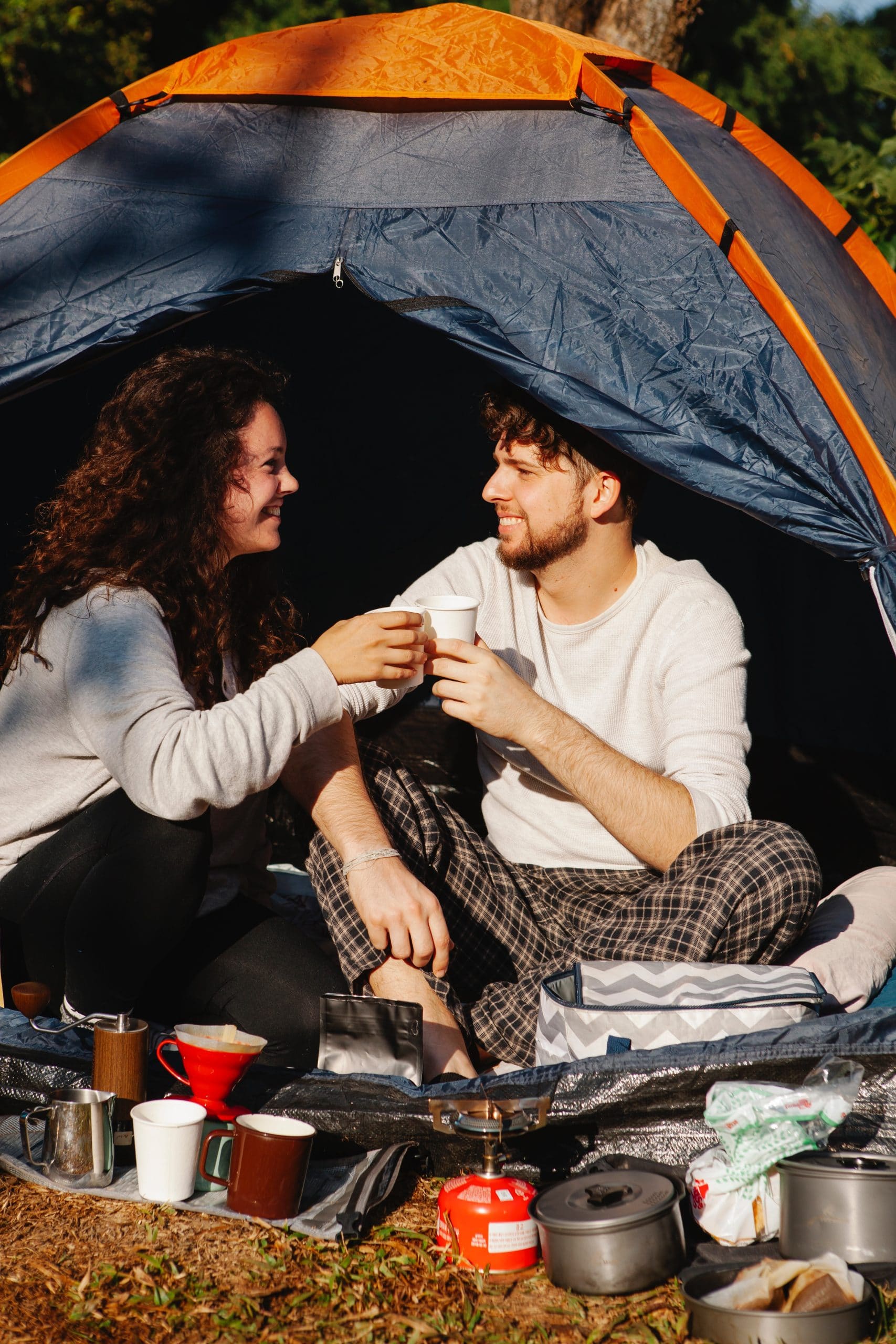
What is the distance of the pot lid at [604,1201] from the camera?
5.10 feet

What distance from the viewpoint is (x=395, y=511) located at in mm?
3600

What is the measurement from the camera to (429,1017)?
206cm

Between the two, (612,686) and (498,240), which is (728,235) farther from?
(612,686)

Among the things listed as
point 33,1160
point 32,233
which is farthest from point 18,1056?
point 32,233

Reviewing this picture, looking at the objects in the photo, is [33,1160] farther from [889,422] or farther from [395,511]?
[395,511]

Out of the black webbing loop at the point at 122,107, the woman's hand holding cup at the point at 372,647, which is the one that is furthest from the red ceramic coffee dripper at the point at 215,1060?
the black webbing loop at the point at 122,107

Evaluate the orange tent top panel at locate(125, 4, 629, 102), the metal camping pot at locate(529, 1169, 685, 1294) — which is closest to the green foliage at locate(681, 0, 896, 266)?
the orange tent top panel at locate(125, 4, 629, 102)

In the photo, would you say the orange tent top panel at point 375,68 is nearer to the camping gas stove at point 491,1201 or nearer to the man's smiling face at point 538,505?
the man's smiling face at point 538,505

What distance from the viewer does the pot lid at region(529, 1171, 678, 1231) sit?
1555mm

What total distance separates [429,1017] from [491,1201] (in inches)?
17.5

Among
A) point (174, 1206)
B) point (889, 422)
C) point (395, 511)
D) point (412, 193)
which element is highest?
point (412, 193)

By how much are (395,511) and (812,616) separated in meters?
1.19

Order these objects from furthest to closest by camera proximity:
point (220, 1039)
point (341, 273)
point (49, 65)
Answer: point (49, 65) → point (341, 273) → point (220, 1039)

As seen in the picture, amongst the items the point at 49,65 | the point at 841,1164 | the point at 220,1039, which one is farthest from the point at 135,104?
the point at 49,65
